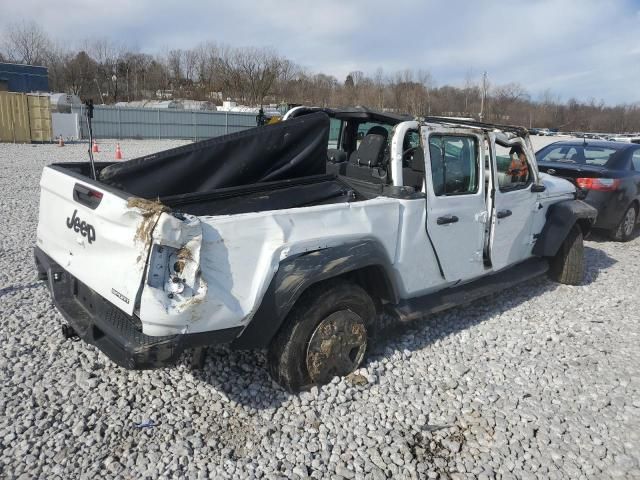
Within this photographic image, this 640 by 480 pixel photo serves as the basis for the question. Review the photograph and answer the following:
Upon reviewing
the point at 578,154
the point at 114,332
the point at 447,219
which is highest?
the point at 578,154

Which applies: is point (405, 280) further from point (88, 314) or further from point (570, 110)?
point (570, 110)

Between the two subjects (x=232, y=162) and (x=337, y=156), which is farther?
(x=337, y=156)

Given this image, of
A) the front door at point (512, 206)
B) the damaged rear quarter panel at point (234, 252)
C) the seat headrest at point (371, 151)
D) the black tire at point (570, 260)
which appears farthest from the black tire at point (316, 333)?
the black tire at point (570, 260)

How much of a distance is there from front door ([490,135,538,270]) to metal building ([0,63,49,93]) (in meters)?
46.9

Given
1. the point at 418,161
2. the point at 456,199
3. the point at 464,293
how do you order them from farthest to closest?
the point at 464,293, the point at 456,199, the point at 418,161

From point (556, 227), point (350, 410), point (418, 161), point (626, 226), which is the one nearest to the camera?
point (350, 410)

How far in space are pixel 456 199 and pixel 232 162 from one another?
1.89 metres

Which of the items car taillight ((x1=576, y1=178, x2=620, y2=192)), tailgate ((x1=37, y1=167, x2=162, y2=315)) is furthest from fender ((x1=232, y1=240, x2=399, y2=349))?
car taillight ((x1=576, y1=178, x2=620, y2=192))

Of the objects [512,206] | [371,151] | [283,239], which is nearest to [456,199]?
[371,151]

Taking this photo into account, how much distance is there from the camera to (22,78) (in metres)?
43.4

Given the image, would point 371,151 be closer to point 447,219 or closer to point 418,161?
point 418,161

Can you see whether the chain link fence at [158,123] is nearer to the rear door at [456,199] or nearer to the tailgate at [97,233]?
the rear door at [456,199]

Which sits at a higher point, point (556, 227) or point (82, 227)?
point (82, 227)

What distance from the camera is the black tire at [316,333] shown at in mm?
3447
